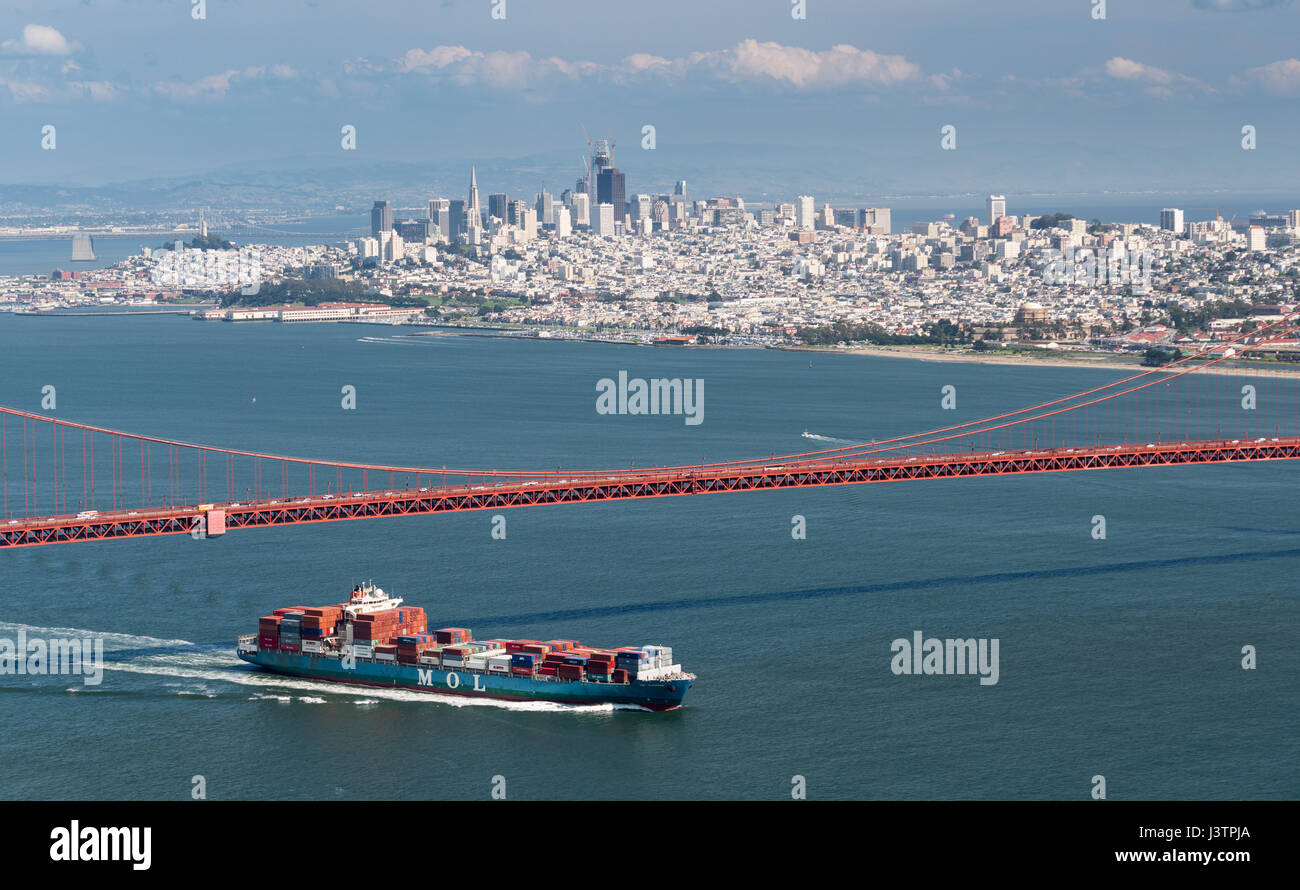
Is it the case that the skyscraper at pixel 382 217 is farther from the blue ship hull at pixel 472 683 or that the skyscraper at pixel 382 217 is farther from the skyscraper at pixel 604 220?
the blue ship hull at pixel 472 683

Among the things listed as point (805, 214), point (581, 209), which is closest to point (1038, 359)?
point (805, 214)

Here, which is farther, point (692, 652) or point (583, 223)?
point (583, 223)

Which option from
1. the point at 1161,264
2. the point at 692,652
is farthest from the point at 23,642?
the point at 1161,264

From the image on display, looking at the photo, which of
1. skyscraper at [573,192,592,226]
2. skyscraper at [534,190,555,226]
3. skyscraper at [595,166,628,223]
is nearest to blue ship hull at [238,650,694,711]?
skyscraper at [573,192,592,226]

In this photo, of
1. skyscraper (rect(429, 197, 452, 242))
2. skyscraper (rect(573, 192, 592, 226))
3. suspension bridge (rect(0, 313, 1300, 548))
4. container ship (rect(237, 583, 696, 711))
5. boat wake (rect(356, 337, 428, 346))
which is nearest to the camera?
container ship (rect(237, 583, 696, 711))

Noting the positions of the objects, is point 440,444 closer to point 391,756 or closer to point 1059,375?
point 391,756

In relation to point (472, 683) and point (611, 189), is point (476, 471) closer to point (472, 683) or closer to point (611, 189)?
point (472, 683)

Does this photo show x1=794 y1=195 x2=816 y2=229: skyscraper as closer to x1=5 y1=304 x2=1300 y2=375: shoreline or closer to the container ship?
x1=5 y1=304 x2=1300 y2=375: shoreline

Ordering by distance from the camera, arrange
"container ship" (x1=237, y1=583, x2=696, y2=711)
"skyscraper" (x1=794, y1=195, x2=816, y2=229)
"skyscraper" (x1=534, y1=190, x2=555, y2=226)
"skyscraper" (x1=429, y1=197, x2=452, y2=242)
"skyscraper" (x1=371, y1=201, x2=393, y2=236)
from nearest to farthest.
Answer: "container ship" (x1=237, y1=583, x2=696, y2=711) → "skyscraper" (x1=371, y1=201, x2=393, y2=236) → "skyscraper" (x1=429, y1=197, x2=452, y2=242) → "skyscraper" (x1=794, y1=195, x2=816, y2=229) → "skyscraper" (x1=534, y1=190, x2=555, y2=226)
